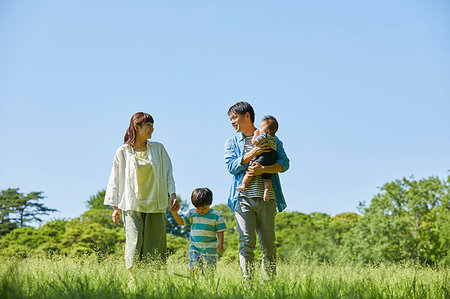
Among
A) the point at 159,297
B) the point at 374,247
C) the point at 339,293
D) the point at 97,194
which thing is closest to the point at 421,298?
the point at 339,293

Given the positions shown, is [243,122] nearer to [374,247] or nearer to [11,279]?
A: [11,279]

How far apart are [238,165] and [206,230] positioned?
119 cm

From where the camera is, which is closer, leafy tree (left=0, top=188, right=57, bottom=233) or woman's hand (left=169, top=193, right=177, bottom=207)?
woman's hand (left=169, top=193, right=177, bottom=207)

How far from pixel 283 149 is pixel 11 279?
3670 mm

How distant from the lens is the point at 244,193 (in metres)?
5.78

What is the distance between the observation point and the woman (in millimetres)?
6000

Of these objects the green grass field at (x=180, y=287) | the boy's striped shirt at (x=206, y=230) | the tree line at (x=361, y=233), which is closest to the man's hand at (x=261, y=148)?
the boy's striped shirt at (x=206, y=230)

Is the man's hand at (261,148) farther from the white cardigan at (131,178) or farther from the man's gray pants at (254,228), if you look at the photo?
the white cardigan at (131,178)

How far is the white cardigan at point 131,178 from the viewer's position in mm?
6027

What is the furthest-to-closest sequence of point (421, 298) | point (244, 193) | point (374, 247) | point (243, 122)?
1. point (374, 247)
2. point (243, 122)
3. point (244, 193)
4. point (421, 298)

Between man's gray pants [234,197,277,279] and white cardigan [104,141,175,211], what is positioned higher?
white cardigan [104,141,175,211]

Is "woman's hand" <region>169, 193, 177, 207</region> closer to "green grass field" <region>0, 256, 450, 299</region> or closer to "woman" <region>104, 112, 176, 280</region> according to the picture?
"woman" <region>104, 112, 176, 280</region>

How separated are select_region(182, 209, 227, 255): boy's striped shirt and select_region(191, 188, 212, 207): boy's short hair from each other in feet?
0.64

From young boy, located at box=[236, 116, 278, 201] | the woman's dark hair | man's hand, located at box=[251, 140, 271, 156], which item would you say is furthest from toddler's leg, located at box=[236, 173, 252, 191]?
the woman's dark hair
